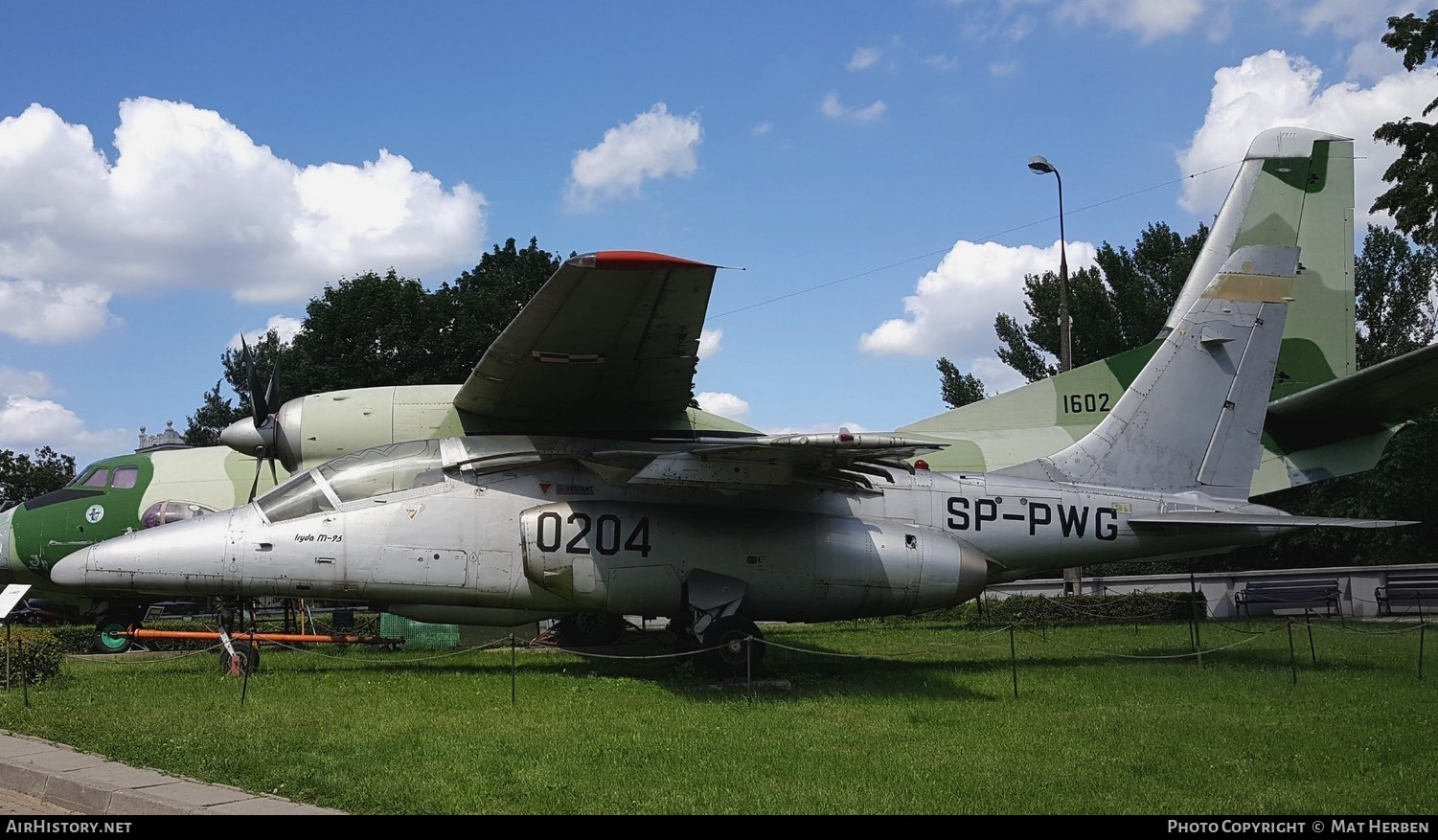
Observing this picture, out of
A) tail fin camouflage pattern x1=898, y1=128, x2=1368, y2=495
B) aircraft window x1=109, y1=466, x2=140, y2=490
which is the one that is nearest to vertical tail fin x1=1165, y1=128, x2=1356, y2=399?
tail fin camouflage pattern x1=898, y1=128, x2=1368, y2=495

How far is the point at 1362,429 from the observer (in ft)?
59.8

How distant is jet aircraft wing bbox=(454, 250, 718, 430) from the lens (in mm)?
10078

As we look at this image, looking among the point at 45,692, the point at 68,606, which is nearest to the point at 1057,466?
the point at 45,692

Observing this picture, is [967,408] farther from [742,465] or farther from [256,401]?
[256,401]

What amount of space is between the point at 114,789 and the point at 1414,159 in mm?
24095

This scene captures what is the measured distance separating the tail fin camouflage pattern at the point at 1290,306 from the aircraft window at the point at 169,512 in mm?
12611

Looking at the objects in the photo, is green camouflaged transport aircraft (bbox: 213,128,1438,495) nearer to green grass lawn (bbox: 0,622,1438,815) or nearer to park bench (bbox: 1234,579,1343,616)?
green grass lawn (bbox: 0,622,1438,815)

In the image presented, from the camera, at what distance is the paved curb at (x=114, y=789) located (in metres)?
6.32

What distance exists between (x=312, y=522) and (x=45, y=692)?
10.2 ft

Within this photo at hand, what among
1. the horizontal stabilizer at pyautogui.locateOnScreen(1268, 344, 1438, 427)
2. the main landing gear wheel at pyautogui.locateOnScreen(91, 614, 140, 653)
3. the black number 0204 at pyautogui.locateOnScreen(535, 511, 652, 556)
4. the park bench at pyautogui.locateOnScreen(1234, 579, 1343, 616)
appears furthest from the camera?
the park bench at pyautogui.locateOnScreen(1234, 579, 1343, 616)

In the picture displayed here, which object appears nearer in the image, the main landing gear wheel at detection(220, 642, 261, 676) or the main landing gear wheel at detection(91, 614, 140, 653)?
the main landing gear wheel at detection(220, 642, 261, 676)

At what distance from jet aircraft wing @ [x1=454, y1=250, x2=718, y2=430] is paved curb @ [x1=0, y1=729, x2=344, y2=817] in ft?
16.9

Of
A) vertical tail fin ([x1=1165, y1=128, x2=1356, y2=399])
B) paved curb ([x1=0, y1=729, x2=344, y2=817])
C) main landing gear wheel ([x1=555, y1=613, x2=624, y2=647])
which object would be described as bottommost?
main landing gear wheel ([x1=555, y1=613, x2=624, y2=647])

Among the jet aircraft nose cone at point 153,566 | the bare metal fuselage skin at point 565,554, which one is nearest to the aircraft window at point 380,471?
the bare metal fuselage skin at point 565,554
